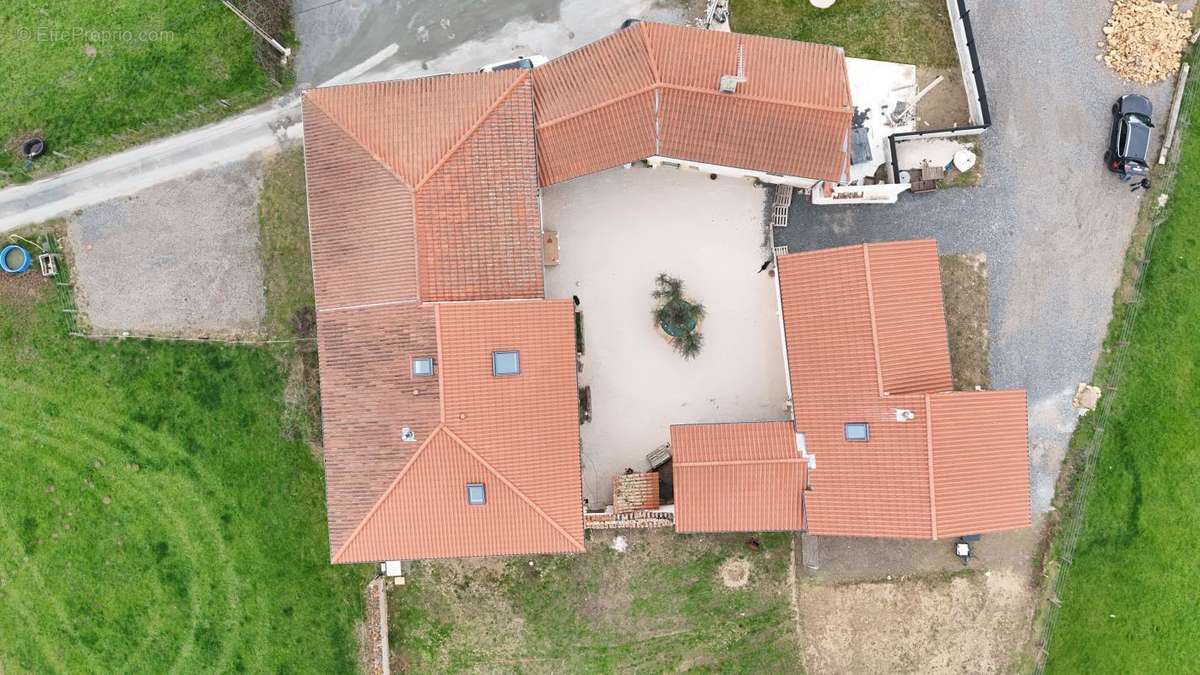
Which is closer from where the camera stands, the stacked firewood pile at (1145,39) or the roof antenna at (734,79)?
the roof antenna at (734,79)

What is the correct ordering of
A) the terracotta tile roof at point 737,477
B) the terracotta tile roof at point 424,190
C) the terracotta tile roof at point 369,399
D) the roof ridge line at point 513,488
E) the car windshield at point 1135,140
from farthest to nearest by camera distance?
1. the car windshield at point 1135,140
2. the terracotta tile roof at point 737,477
3. the terracotta tile roof at point 424,190
4. the terracotta tile roof at point 369,399
5. the roof ridge line at point 513,488

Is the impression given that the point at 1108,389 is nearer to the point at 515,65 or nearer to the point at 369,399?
the point at 515,65

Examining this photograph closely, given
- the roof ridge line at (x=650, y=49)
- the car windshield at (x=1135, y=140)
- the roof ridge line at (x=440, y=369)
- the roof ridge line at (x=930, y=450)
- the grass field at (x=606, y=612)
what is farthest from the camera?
the grass field at (x=606, y=612)

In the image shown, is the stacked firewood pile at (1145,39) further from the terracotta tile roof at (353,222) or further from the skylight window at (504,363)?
the terracotta tile roof at (353,222)

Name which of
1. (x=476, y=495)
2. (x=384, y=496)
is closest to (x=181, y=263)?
(x=384, y=496)

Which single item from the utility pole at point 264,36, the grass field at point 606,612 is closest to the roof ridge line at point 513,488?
the grass field at point 606,612

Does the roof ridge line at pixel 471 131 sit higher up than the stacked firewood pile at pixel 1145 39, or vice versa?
the stacked firewood pile at pixel 1145 39

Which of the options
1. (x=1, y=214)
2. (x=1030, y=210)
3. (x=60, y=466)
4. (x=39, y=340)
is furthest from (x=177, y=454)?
(x=1030, y=210)
